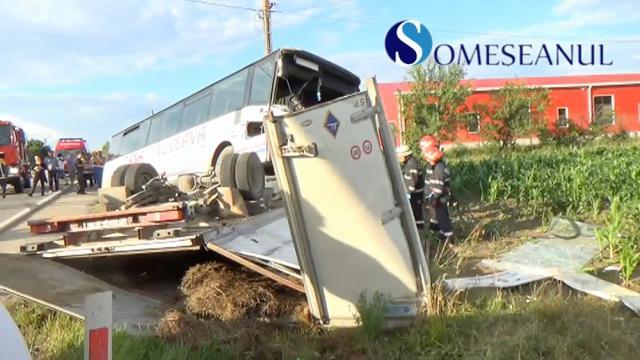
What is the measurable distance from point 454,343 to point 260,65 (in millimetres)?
7290

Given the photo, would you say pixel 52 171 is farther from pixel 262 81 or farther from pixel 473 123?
pixel 473 123

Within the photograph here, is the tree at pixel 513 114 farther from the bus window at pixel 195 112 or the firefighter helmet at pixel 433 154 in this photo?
the firefighter helmet at pixel 433 154

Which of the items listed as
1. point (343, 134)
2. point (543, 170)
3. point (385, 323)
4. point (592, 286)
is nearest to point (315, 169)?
point (343, 134)

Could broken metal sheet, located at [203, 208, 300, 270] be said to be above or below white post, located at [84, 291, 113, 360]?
below

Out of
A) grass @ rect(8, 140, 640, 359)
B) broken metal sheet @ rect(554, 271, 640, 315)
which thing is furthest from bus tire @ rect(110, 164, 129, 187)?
broken metal sheet @ rect(554, 271, 640, 315)

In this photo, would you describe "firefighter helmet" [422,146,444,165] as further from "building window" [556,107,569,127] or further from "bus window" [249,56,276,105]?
"building window" [556,107,569,127]

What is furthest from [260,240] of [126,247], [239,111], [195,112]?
[195,112]

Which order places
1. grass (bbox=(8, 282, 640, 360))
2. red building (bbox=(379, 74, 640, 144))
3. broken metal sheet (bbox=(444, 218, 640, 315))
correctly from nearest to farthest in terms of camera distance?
grass (bbox=(8, 282, 640, 360)) → broken metal sheet (bbox=(444, 218, 640, 315)) → red building (bbox=(379, 74, 640, 144))

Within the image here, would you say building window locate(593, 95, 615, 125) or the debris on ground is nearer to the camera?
the debris on ground

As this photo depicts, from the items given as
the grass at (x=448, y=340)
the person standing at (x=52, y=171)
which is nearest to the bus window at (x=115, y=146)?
the person standing at (x=52, y=171)

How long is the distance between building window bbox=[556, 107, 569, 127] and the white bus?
25144 millimetres

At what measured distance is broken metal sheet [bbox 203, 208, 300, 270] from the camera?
5.43m

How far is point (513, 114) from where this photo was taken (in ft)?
106

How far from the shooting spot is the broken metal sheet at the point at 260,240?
214 inches
